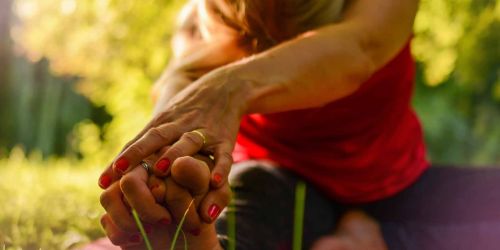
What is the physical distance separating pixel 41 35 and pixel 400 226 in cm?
631

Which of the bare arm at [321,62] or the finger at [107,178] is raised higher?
the finger at [107,178]

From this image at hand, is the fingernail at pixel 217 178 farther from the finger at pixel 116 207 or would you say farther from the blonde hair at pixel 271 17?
the blonde hair at pixel 271 17

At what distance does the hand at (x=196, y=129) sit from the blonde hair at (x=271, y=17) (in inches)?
13.3

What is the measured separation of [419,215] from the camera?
7.17ft

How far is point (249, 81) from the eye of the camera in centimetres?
153

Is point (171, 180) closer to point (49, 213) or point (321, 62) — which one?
point (321, 62)

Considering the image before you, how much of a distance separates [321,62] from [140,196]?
1.56 feet

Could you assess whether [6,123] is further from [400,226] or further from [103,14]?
[400,226]

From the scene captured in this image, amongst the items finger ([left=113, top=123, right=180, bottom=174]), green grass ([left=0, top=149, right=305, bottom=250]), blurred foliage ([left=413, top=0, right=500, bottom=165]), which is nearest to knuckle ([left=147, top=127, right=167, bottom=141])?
finger ([left=113, top=123, right=180, bottom=174])

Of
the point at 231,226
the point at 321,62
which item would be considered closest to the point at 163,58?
the point at 231,226

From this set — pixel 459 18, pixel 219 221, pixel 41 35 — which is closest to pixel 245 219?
pixel 219 221

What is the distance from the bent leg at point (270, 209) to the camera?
6.50 ft

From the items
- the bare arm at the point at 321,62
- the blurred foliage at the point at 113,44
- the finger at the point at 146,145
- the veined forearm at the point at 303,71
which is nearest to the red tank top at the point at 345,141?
the bare arm at the point at 321,62

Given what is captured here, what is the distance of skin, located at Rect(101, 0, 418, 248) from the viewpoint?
134 cm
